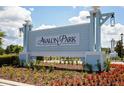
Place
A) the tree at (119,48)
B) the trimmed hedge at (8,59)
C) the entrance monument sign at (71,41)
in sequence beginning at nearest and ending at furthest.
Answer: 1. the entrance monument sign at (71,41)
2. the trimmed hedge at (8,59)
3. the tree at (119,48)

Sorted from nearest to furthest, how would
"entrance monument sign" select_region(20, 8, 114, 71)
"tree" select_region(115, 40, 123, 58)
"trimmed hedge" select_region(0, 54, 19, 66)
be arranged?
"entrance monument sign" select_region(20, 8, 114, 71) → "trimmed hedge" select_region(0, 54, 19, 66) → "tree" select_region(115, 40, 123, 58)

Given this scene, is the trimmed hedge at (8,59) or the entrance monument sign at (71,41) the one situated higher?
the entrance monument sign at (71,41)

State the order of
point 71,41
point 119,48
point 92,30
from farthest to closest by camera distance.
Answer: point 119,48 → point 71,41 → point 92,30

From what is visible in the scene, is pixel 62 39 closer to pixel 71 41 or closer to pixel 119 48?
pixel 71 41

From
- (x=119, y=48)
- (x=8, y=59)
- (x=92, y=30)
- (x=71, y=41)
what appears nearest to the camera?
(x=92, y=30)

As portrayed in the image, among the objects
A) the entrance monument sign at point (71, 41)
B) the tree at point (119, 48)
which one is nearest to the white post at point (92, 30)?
the entrance monument sign at point (71, 41)

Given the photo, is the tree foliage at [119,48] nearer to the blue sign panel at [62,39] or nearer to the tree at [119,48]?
the tree at [119,48]

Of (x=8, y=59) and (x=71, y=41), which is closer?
(x=71, y=41)

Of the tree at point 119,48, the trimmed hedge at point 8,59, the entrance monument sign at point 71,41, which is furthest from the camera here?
the tree at point 119,48

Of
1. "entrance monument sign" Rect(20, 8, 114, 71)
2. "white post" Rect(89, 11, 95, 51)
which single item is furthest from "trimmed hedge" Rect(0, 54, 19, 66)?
"white post" Rect(89, 11, 95, 51)

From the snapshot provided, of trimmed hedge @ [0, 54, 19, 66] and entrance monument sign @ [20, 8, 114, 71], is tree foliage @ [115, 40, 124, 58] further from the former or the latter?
entrance monument sign @ [20, 8, 114, 71]

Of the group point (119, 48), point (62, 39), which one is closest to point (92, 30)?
point (62, 39)
